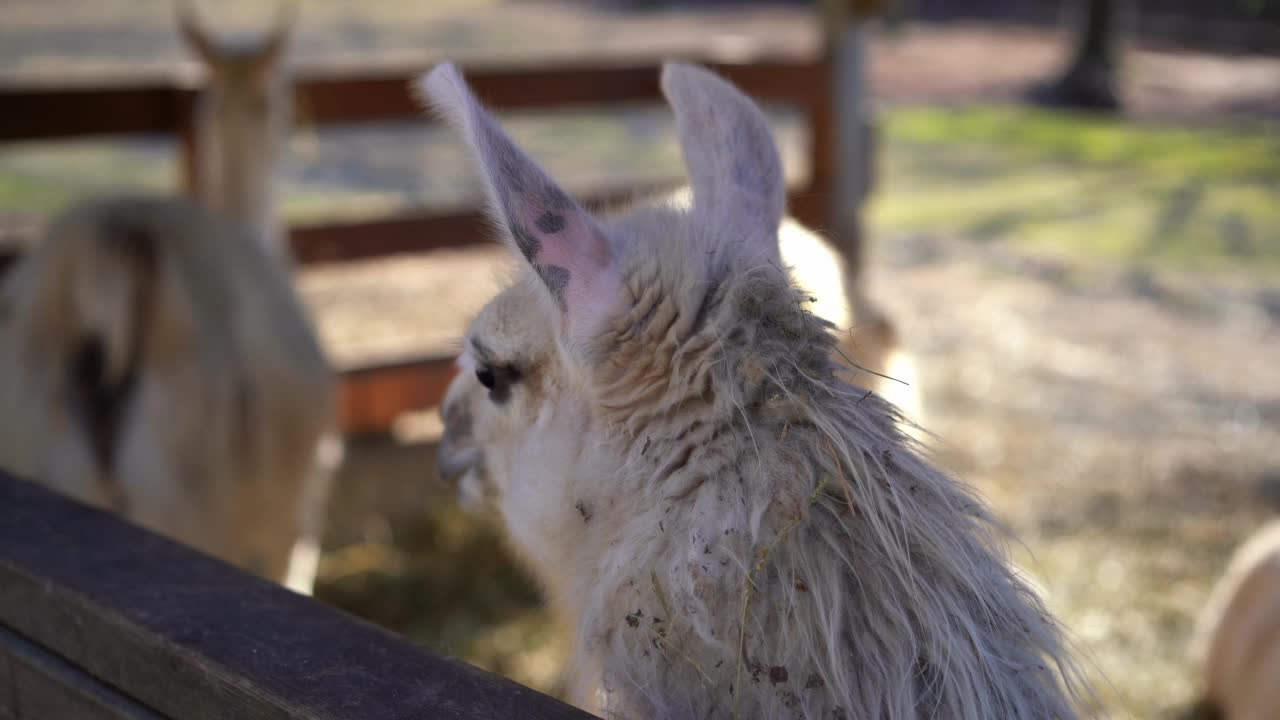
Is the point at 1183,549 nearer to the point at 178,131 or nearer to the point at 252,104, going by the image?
the point at 252,104

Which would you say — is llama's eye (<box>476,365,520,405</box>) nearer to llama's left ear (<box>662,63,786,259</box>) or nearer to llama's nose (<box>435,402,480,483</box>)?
llama's nose (<box>435,402,480,483</box>)

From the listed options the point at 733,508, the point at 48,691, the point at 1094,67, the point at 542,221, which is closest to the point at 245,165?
the point at 48,691

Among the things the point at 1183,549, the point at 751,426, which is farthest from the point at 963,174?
the point at 751,426

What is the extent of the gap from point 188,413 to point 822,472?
2089 mm

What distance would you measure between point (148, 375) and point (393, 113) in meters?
2.01

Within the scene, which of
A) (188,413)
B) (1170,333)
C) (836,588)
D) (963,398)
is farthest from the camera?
(1170,333)

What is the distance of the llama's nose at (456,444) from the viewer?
174 centimetres

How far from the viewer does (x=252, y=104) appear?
399 centimetres

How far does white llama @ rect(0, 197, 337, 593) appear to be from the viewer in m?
2.89

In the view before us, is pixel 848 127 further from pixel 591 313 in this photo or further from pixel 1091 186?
pixel 1091 186

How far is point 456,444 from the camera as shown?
5.81ft

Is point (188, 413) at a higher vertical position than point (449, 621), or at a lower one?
higher

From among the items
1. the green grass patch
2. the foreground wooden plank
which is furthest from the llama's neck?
the green grass patch

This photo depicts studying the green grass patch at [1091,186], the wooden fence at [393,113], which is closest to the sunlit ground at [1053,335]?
the green grass patch at [1091,186]
